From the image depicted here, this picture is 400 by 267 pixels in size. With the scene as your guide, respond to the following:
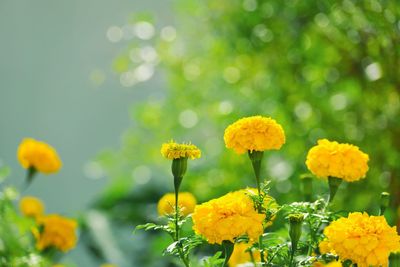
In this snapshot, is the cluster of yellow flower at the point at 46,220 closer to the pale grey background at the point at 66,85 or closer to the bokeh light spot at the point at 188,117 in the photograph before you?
the bokeh light spot at the point at 188,117

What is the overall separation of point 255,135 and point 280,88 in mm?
1692

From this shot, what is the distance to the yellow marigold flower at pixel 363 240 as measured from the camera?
875mm

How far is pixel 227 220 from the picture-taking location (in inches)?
34.3

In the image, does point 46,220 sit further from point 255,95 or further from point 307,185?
point 255,95

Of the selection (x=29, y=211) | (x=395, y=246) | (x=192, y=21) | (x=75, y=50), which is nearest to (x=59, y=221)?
(x=29, y=211)

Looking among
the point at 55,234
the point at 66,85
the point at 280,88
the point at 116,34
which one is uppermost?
the point at 116,34

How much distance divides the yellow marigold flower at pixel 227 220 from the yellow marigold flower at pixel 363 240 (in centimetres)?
9

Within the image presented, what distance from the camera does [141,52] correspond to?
8.97ft

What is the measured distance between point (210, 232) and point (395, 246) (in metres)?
0.21

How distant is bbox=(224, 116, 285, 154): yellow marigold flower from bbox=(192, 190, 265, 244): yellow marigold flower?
0.09 metres

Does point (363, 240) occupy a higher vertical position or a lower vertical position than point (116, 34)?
lower

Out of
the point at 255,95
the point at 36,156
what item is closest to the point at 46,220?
the point at 36,156

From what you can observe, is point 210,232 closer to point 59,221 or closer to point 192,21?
point 59,221

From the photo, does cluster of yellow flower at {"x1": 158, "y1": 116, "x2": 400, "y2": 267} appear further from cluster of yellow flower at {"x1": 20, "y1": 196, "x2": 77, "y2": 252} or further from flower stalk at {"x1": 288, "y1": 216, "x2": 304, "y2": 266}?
cluster of yellow flower at {"x1": 20, "y1": 196, "x2": 77, "y2": 252}
